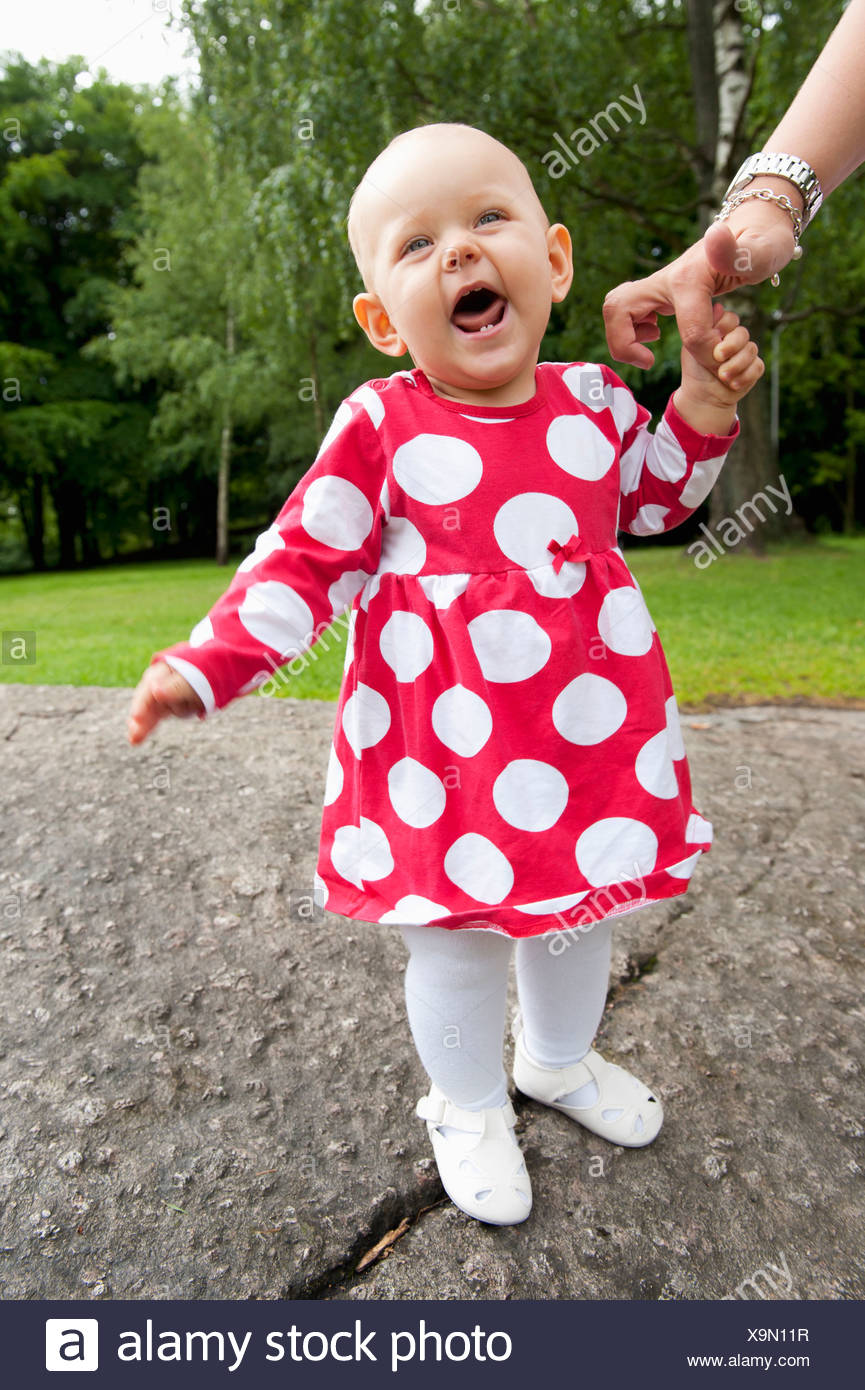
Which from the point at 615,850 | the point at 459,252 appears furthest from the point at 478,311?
the point at 615,850

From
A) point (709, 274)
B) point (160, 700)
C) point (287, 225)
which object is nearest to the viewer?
point (160, 700)

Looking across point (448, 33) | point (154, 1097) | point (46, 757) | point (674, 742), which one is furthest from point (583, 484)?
point (448, 33)

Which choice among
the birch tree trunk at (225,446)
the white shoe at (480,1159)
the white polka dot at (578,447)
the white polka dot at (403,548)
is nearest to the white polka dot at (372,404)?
the white polka dot at (403,548)

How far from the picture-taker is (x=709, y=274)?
1.28m

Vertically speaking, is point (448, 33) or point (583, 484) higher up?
point (448, 33)

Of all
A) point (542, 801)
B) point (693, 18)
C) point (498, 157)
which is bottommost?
point (542, 801)

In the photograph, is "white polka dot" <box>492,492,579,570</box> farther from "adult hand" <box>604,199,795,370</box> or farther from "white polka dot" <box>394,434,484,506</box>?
"adult hand" <box>604,199,795,370</box>

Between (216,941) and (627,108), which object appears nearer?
(216,941)

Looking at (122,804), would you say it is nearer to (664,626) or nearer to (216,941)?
(216,941)

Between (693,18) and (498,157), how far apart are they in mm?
9378

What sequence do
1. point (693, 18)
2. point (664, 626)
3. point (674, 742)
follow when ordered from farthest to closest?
point (693, 18), point (664, 626), point (674, 742)

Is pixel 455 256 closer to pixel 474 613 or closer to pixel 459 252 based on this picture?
pixel 459 252

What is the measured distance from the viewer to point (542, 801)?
→ 1.37 metres

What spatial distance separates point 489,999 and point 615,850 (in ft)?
0.98
